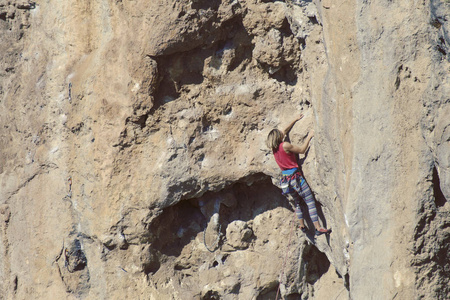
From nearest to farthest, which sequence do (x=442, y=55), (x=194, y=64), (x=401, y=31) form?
(x=442, y=55), (x=401, y=31), (x=194, y=64)

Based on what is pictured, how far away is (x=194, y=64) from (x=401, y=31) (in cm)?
226

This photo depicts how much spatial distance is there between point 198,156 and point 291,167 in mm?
1010

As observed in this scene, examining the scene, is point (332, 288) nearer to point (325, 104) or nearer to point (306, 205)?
point (306, 205)

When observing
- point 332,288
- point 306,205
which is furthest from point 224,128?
point 332,288

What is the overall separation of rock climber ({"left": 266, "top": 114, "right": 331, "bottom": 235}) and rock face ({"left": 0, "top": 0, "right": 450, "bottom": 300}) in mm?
107

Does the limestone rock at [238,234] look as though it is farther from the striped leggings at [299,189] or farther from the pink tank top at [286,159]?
the pink tank top at [286,159]

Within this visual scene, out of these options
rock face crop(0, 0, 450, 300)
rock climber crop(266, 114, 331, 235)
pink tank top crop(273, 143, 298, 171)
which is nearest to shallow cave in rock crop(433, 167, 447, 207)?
rock face crop(0, 0, 450, 300)

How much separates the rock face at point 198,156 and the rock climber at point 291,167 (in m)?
0.11

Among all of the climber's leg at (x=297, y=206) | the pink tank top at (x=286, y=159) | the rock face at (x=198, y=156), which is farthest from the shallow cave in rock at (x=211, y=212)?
the pink tank top at (x=286, y=159)

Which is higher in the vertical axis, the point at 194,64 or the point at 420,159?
the point at 194,64

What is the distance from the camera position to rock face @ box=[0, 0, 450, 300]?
13.4ft

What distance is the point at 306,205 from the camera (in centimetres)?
557

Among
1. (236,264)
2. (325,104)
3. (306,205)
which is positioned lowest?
(236,264)

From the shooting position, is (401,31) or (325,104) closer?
(401,31)
